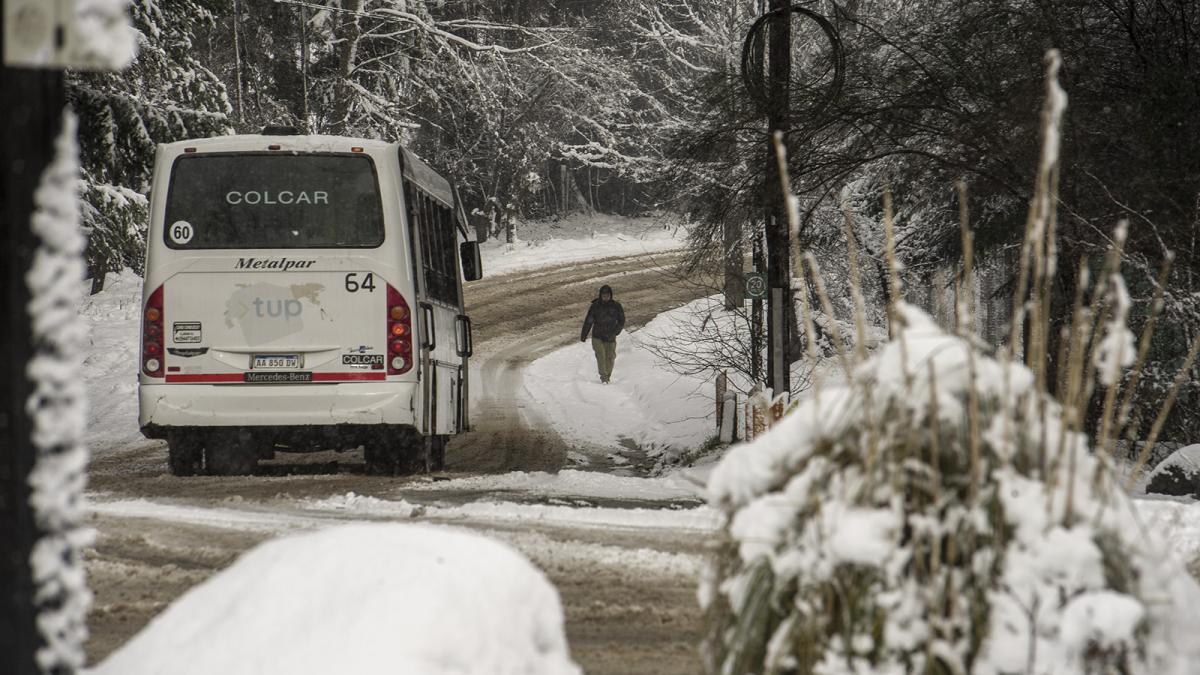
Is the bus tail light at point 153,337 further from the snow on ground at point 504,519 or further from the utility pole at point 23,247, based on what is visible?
the utility pole at point 23,247

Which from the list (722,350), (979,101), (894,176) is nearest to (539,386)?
(722,350)

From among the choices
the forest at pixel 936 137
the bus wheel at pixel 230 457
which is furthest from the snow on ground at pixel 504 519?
the forest at pixel 936 137

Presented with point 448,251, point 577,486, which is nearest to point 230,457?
point 577,486

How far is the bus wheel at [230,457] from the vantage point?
12.0 m

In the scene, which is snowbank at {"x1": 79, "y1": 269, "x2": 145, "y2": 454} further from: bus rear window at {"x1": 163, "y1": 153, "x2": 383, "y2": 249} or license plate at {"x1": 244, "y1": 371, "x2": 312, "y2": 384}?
license plate at {"x1": 244, "y1": 371, "x2": 312, "y2": 384}

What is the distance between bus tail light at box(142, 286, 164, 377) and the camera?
11039 millimetres

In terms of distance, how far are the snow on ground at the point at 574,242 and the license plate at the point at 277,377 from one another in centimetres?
2858

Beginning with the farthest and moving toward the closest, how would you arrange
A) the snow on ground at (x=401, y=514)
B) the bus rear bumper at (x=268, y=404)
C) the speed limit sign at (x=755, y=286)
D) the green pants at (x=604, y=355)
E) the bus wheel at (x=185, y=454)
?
the green pants at (x=604, y=355) < the speed limit sign at (x=755, y=286) < the bus wheel at (x=185, y=454) < the bus rear bumper at (x=268, y=404) < the snow on ground at (x=401, y=514)

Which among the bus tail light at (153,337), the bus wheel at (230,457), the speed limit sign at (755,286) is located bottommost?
the bus wheel at (230,457)

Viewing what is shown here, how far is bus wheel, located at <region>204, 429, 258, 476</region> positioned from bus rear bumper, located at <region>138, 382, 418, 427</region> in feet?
2.84

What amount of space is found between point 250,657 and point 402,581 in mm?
358

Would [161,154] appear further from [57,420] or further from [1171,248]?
[57,420]

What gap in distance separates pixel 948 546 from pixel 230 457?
9984mm

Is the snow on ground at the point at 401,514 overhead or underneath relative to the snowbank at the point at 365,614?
underneath
